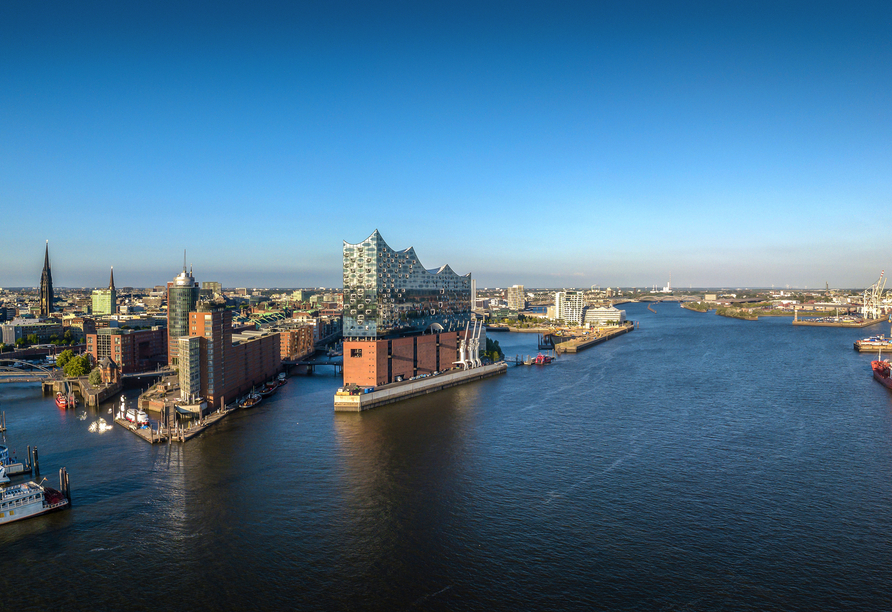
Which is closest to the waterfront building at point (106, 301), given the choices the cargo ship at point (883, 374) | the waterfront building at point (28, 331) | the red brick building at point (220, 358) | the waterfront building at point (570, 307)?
the waterfront building at point (28, 331)

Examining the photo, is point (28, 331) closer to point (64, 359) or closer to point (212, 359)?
point (64, 359)

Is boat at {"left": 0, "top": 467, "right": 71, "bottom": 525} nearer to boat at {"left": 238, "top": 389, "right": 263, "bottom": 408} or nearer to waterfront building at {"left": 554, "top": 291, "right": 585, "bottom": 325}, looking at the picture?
boat at {"left": 238, "top": 389, "right": 263, "bottom": 408}

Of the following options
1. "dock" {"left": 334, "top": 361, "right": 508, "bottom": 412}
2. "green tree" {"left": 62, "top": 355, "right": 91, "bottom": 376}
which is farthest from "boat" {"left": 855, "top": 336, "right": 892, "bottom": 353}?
"green tree" {"left": 62, "top": 355, "right": 91, "bottom": 376}

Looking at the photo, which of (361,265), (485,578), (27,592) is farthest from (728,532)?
(361,265)

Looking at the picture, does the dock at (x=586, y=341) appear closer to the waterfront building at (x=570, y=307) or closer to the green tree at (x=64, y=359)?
the waterfront building at (x=570, y=307)

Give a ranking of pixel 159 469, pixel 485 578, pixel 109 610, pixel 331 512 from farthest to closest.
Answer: pixel 159 469 < pixel 331 512 < pixel 485 578 < pixel 109 610

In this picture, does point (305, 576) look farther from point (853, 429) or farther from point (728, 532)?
point (853, 429)

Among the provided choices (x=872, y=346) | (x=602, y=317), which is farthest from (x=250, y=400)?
(x=602, y=317)
